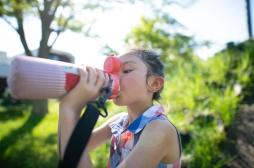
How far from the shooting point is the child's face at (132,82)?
5.21 ft

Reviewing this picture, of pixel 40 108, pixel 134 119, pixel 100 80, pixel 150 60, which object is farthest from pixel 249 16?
pixel 100 80

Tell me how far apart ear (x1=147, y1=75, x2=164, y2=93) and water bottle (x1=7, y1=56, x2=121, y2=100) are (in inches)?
21.0

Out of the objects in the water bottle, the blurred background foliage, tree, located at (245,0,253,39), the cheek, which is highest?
the water bottle

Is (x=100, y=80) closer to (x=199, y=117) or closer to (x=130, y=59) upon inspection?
(x=130, y=59)

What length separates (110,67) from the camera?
1.51 m

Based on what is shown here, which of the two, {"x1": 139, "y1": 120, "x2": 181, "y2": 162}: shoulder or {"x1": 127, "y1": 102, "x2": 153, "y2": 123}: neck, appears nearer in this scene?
{"x1": 139, "y1": 120, "x2": 181, "y2": 162}: shoulder

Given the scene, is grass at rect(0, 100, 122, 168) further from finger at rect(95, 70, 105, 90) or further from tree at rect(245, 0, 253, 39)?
tree at rect(245, 0, 253, 39)

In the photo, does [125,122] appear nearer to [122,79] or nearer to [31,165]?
[122,79]

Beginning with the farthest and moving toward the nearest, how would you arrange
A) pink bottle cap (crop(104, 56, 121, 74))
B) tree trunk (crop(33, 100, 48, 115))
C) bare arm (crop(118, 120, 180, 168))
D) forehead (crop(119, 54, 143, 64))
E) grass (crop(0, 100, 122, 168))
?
1. tree trunk (crop(33, 100, 48, 115))
2. grass (crop(0, 100, 122, 168))
3. forehead (crop(119, 54, 143, 64))
4. pink bottle cap (crop(104, 56, 121, 74))
5. bare arm (crop(118, 120, 180, 168))

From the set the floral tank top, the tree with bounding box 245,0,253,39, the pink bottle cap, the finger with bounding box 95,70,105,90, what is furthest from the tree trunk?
the finger with bounding box 95,70,105,90

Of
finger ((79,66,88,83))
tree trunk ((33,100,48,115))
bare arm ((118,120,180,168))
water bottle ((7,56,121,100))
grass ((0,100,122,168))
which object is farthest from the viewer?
tree trunk ((33,100,48,115))

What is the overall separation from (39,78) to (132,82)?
57 cm

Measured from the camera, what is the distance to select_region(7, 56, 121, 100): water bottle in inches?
43.4

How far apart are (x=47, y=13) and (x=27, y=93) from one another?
10144mm
